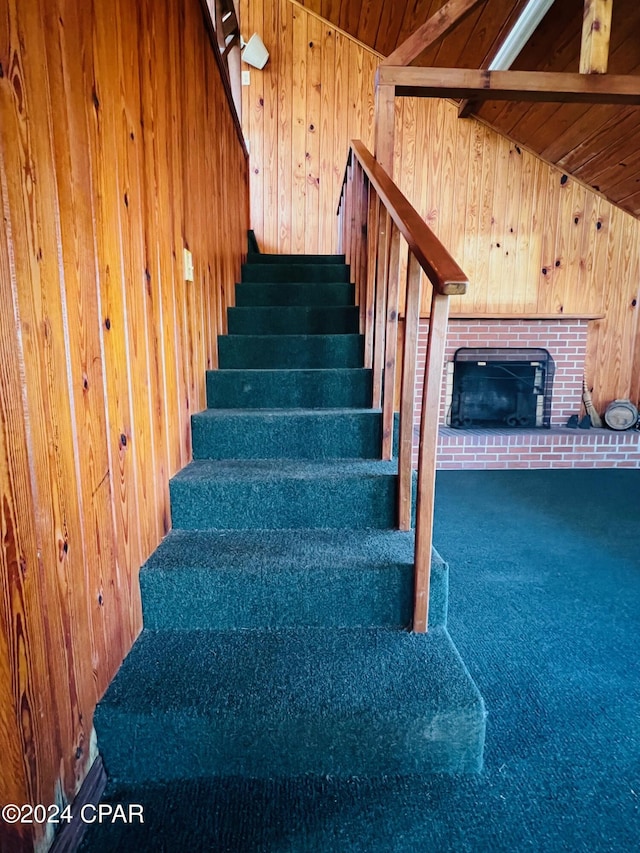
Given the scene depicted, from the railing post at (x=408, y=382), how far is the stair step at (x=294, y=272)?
1.76 metres

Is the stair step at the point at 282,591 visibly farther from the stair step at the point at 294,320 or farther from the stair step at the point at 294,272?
the stair step at the point at 294,272

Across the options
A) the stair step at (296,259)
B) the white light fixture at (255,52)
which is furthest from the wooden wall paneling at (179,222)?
the white light fixture at (255,52)

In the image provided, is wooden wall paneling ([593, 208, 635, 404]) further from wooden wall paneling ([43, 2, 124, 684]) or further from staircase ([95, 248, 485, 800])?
wooden wall paneling ([43, 2, 124, 684])

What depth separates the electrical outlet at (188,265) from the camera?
5.58 ft

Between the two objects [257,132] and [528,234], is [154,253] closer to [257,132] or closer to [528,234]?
[257,132]

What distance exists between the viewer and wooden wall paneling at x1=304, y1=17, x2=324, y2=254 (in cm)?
370

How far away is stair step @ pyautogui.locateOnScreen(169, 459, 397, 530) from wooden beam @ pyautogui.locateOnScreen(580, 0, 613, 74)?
7.32ft

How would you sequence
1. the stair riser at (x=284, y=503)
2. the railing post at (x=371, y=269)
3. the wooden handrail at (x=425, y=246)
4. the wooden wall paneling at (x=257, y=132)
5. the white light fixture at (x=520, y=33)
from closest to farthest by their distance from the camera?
1. the wooden handrail at (x=425, y=246)
2. the stair riser at (x=284, y=503)
3. the railing post at (x=371, y=269)
4. the white light fixture at (x=520, y=33)
5. the wooden wall paneling at (x=257, y=132)

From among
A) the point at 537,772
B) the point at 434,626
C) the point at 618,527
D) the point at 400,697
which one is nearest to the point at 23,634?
the point at 400,697

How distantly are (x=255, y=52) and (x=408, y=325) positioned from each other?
363 centimetres

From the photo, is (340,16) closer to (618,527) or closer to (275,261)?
(275,261)

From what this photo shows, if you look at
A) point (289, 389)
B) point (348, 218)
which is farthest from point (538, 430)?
point (289, 389)

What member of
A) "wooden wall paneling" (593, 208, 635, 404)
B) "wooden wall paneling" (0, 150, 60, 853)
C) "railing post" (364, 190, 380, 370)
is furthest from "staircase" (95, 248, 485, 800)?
"wooden wall paneling" (593, 208, 635, 404)

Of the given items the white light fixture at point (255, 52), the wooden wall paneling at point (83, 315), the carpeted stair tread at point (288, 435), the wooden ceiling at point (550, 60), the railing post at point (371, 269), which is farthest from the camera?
the white light fixture at point (255, 52)
